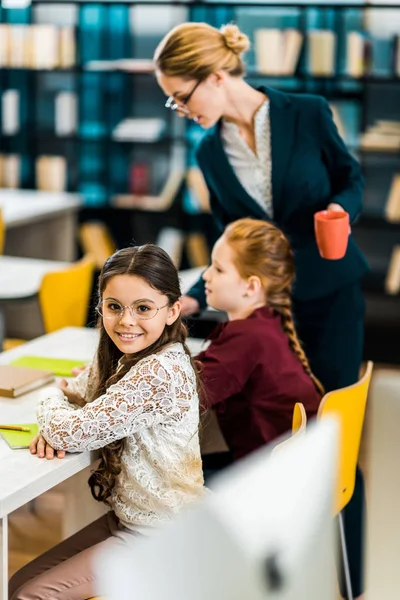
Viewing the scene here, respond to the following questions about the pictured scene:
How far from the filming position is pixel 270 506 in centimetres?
73

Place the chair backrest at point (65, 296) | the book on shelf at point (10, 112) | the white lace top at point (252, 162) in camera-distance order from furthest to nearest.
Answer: the book on shelf at point (10, 112) → the chair backrest at point (65, 296) → the white lace top at point (252, 162)

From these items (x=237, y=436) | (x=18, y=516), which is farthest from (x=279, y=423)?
(x=18, y=516)

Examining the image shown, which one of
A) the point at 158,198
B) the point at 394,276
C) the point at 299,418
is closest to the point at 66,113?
the point at 158,198

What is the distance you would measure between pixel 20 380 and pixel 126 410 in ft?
1.58

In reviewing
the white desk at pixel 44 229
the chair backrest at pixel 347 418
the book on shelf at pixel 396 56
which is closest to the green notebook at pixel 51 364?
the chair backrest at pixel 347 418

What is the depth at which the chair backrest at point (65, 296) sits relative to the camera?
10.5ft

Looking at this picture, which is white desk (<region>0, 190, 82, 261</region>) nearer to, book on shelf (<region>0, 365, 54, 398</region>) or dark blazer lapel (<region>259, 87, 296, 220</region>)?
dark blazer lapel (<region>259, 87, 296, 220</region>)

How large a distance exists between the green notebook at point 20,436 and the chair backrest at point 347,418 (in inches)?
22.3

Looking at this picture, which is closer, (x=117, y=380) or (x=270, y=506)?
(x=270, y=506)

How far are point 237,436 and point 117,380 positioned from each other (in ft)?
1.64

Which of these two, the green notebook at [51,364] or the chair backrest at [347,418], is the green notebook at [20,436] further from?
the chair backrest at [347,418]

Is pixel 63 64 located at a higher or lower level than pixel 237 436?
higher

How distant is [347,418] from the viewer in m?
2.02

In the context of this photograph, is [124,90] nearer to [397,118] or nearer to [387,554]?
[397,118]
